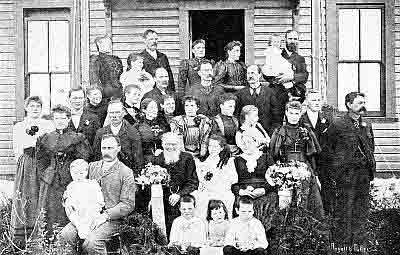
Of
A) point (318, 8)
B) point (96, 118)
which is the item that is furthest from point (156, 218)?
point (318, 8)

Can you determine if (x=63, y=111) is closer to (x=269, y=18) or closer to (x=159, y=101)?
(x=159, y=101)

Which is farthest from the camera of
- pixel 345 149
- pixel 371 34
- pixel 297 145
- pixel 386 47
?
pixel 371 34

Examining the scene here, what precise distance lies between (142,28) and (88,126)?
5.22 m

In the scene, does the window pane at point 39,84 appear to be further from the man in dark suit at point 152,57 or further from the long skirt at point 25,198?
the long skirt at point 25,198

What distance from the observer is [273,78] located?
10125 millimetres

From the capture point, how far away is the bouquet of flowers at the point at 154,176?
8305 millimetres

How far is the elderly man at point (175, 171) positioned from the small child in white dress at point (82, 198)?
2.49 feet

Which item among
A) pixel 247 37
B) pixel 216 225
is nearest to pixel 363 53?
pixel 247 37

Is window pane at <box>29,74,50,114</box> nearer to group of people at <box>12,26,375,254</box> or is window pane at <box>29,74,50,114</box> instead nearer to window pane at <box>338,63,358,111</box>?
group of people at <box>12,26,375,254</box>

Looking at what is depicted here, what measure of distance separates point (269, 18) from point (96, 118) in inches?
223

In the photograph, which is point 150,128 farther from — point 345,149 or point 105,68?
point 345,149

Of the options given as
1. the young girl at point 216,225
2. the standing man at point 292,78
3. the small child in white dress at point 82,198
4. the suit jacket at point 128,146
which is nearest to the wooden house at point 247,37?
the standing man at point 292,78

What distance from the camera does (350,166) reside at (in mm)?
9359

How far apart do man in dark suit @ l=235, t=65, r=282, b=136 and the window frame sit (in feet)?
14.3
